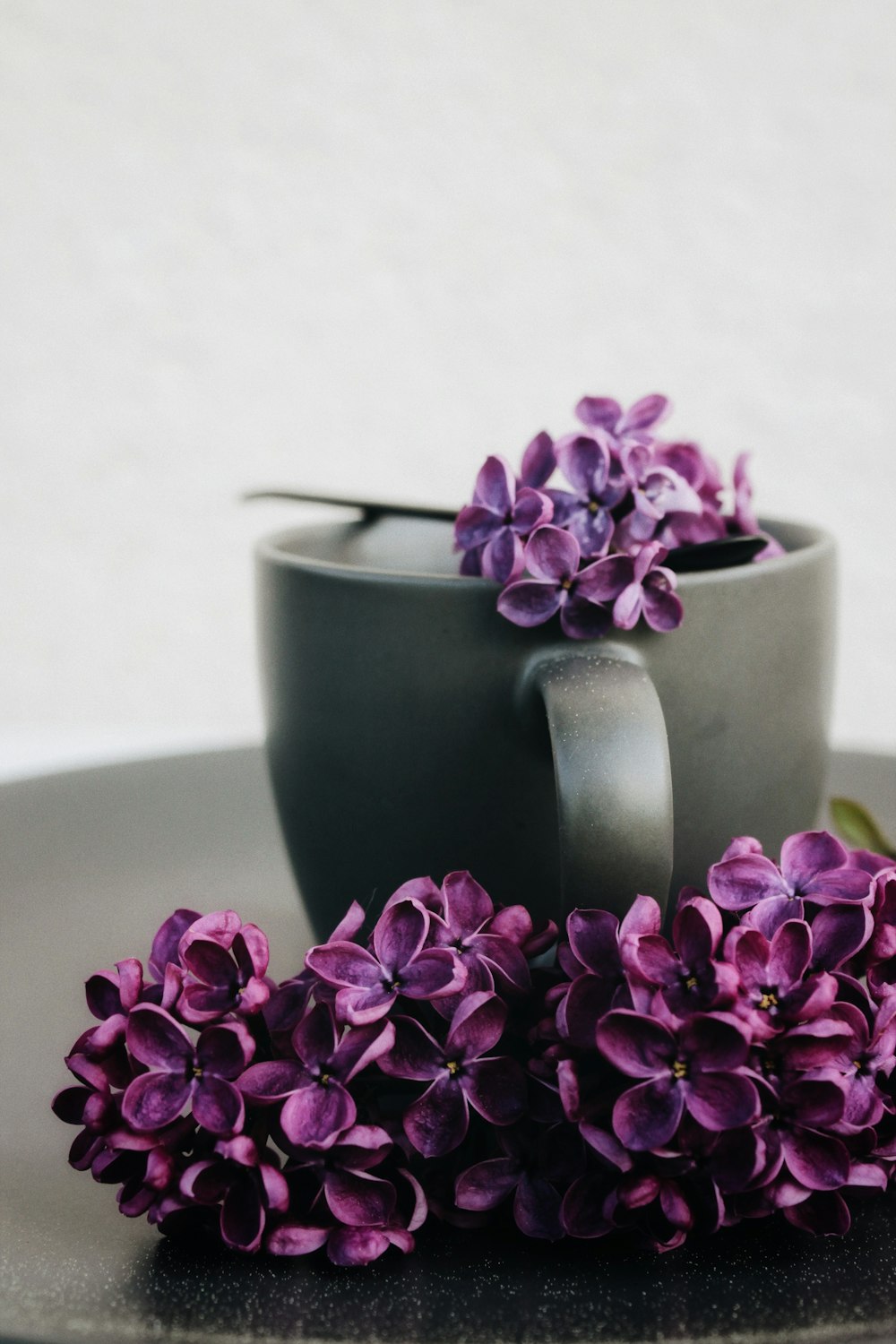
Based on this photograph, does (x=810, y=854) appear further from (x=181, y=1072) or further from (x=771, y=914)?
(x=181, y=1072)

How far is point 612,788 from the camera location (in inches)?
14.2

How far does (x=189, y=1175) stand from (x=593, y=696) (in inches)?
6.2

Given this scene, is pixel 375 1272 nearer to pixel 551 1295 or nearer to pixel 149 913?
pixel 551 1295

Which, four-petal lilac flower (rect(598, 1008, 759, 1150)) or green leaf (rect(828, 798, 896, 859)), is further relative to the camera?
green leaf (rect(828, 798, 896, 859))

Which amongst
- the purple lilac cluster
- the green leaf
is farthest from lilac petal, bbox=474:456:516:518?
the green leaf

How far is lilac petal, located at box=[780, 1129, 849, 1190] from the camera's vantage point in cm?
33

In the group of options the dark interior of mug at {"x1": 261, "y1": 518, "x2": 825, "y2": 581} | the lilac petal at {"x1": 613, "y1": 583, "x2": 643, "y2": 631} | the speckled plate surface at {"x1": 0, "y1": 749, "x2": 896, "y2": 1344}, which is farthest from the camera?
the dark interior of mug at {"x1": 261, "y1": 518, "x2": 825, "y2": 581}

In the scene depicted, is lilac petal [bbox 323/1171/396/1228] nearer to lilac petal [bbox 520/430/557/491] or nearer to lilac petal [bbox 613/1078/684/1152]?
lilac petal [bbox 613/1078/684/1152]

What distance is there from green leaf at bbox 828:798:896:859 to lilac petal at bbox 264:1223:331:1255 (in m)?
0.31

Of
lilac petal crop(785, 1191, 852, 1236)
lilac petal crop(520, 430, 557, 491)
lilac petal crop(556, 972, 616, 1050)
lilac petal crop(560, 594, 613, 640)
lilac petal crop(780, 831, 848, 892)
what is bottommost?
lilac petal crop(785, 1191, 852, 1236)

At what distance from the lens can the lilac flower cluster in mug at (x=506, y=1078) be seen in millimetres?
321

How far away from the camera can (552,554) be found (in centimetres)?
40

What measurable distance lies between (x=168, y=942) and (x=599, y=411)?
0.23 metres

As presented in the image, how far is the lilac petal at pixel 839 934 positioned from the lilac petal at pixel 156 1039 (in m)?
0.16
